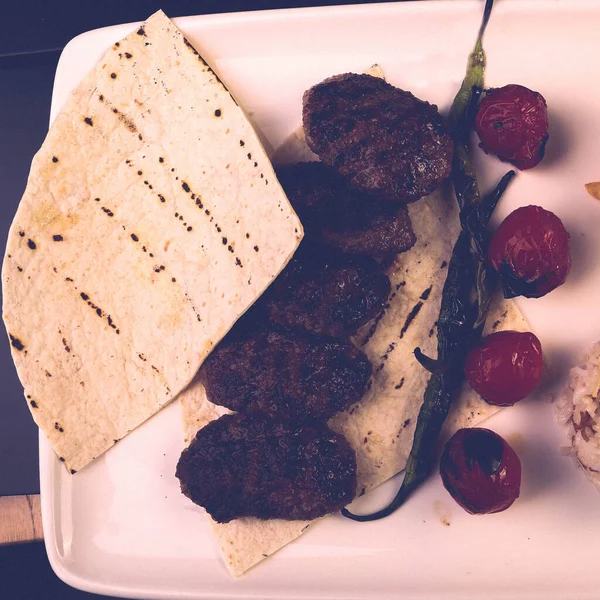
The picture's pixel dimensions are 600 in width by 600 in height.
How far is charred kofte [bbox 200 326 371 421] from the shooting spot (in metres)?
2.65

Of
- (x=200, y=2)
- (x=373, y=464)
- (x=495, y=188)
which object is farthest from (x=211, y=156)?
(x=373, y=464)

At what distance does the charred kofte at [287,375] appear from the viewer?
2.65 metres

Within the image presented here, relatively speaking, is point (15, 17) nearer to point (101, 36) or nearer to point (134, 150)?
point (101, 36)

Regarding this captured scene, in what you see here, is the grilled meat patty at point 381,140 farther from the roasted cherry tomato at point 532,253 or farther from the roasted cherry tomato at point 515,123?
the roasted cherry tomato at point 532,253

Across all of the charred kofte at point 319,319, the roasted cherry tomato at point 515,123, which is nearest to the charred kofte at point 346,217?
the charred kofte at point 319,319

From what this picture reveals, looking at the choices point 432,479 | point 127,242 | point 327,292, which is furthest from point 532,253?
point 127,242

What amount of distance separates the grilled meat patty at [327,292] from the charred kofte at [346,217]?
7 cm

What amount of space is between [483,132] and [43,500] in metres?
2.62

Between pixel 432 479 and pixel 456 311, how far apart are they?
2.56 feet

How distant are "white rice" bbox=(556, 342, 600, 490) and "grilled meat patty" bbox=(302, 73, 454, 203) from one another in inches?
40.8

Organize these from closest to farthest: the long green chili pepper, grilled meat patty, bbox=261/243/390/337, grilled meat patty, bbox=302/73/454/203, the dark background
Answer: grilled meat patty, bbox=302/73/454/203 < grilled meat patty, bbox=261/243/390/337 < the long green chili pepper < the dark background

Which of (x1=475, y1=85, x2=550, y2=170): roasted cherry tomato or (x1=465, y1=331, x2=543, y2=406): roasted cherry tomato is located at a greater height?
(x1=475, y1=85, x2=550, y2=170): roasted cherry tomato

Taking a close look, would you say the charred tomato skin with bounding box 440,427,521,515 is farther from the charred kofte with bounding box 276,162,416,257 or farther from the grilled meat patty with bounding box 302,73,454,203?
the grilled meat patty with bounding box 302,73,454,203

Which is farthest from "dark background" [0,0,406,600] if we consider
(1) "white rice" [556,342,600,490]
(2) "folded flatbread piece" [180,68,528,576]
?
(1) "white rice" [556,342,600,490]
